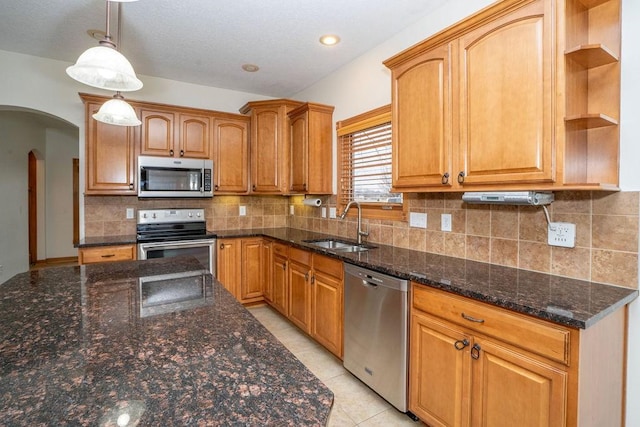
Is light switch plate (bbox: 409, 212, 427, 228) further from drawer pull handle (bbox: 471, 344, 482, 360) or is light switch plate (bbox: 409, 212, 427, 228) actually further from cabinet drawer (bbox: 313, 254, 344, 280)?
drawer pull handle (bbox: 471, 344, 482, 360)

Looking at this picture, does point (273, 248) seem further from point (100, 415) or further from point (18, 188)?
point (18, 188)

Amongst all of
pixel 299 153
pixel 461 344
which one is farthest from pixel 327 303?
pixel 299 153

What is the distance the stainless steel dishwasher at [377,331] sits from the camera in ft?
6.18

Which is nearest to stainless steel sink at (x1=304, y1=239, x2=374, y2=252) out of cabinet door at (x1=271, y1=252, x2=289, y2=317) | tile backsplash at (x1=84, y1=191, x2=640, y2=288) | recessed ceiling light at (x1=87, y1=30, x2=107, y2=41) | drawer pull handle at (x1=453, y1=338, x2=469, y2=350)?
tile backsplash at (x1=84, y1=191, x2=640, y2=288)

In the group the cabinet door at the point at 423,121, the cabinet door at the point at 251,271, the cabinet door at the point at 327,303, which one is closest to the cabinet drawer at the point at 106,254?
the cabinet door at the point at 251,271

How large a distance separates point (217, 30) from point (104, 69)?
61.5 inches

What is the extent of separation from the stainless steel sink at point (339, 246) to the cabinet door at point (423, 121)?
841 millimetres

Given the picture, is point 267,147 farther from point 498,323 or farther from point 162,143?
point 498,323

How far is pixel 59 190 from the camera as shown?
6559 mm

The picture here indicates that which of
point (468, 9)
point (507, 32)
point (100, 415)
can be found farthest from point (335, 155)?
point (100, 415)

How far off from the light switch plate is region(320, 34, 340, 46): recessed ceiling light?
5.32 ft

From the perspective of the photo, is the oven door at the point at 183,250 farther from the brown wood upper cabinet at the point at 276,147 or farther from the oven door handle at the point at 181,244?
the brown wood upper cabinet at the point at 276,147

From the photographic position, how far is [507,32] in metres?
1.60

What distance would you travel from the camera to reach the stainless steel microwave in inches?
131
